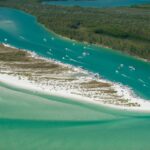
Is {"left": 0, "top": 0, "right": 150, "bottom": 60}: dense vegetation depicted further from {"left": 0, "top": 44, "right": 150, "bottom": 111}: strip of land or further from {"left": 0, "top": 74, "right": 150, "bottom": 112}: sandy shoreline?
{"left": 0, "top": 74, "right": 150, "bottom": 112}: sandy shoreline

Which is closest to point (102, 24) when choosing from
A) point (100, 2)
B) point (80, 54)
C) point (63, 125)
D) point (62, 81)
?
point (80, 54)

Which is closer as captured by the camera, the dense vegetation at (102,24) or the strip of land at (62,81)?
the strip of land at (62,81)

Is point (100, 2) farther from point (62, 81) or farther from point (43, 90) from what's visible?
point (43, 90)

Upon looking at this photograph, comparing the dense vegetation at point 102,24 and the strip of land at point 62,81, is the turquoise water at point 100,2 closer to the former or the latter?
the dense vegetation at point 102,24

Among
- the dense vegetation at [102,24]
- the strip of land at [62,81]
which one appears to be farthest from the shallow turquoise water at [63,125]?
the dense vegetation at [102,24]

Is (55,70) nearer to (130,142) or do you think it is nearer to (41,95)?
(41,95)

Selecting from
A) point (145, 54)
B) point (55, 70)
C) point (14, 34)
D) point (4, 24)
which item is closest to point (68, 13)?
point (4, 24)
